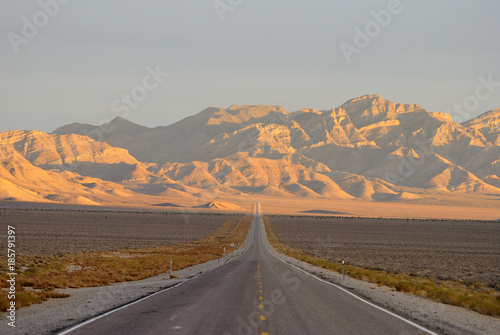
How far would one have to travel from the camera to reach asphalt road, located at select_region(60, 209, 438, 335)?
15.0 m

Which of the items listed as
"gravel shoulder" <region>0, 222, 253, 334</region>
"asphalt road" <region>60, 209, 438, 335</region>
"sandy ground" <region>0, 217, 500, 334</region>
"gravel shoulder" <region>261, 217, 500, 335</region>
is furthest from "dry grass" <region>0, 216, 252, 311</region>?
"gravel shoulder" <region>261, 217, 500, 335</region>

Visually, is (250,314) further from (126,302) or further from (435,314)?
(435,314)

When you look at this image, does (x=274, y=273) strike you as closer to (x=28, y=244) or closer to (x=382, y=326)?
(x=382, y=326)

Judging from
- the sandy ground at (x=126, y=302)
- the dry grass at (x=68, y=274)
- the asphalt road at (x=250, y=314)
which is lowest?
the dry grass at (x=68, y=274)

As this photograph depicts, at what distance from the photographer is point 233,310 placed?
715 inches

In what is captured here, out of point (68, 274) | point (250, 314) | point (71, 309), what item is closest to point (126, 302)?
point (71, 309)

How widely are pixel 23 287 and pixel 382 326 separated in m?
17.4

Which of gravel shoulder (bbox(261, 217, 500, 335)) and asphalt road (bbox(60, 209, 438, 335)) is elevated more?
asphalt road (bbox(60, 209, 438, 335))

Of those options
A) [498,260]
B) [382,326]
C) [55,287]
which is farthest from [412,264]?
[382,326]

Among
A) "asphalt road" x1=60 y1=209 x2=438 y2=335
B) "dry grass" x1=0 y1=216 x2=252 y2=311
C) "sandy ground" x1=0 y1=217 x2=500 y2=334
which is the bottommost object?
"dry grass" x1=0 y1=216 x2=252 y2=311

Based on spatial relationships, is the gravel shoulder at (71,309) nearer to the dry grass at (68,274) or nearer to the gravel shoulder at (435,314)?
the dry grass at (68,274)

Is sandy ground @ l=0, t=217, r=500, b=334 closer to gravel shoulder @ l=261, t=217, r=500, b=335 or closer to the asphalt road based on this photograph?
gravel shoulder @ l=261, t=217, r=500, b=335

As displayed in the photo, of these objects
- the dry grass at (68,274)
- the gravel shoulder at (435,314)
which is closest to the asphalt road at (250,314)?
the gravel shoulder at (435,314)

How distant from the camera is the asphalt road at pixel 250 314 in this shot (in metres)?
15.0
